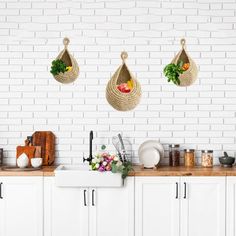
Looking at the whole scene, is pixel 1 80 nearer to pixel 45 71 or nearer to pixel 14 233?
pixel 45 71

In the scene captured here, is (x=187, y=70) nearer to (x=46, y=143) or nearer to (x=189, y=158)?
(x=189, y=158)

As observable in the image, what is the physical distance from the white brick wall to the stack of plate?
14 centimetres

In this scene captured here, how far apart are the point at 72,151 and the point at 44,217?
875 millimetres

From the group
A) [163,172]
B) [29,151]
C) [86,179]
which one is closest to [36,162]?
[29,151]

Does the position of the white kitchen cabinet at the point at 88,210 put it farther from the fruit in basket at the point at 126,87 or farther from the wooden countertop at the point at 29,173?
the fruit in basket at the point at 126,87

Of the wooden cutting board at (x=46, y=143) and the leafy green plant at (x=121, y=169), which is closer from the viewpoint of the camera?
the leafy green plant at (x=121, y=169)

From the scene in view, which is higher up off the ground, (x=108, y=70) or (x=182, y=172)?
(x=108, y=70)

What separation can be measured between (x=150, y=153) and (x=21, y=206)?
1475mm

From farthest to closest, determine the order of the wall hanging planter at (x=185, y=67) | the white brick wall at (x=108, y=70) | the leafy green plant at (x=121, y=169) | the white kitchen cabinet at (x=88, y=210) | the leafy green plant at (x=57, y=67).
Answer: the white brick wall at (x=108, y=70)
the wall hanging planter at (x=185, y=67)
the leafy green plant at (x=57, y=67)
the white kitchen cabinet at (x=88, y=210)
the leafy green plant at (x=121, y=169)

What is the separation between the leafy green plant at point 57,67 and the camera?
17.3 feet

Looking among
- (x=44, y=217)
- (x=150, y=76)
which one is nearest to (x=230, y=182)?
(x=150, y=76)

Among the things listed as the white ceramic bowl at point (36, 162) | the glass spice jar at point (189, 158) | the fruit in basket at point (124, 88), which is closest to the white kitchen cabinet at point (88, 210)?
the white ceramic bowl at point (36, 162)

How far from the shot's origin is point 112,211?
4.96 meters

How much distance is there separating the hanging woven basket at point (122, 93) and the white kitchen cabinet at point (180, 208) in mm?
1034
